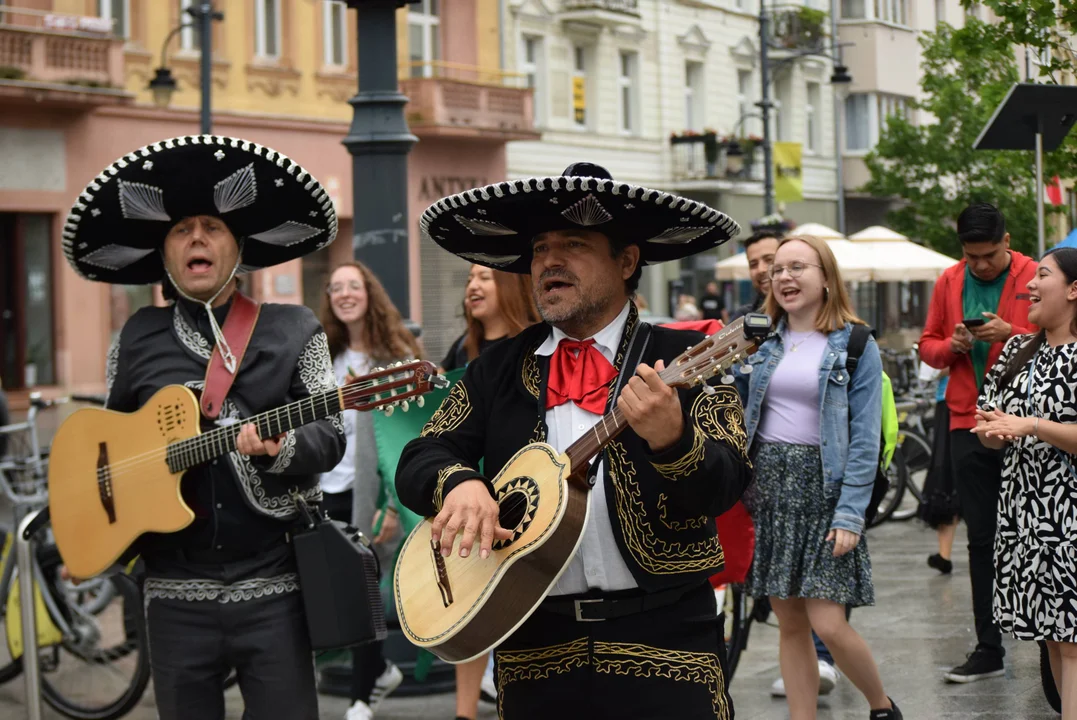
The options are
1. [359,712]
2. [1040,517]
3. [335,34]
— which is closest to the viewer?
[1040,517]

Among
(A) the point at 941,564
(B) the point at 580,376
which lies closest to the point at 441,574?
(B) the point at 580,376

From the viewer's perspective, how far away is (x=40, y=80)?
23891mm

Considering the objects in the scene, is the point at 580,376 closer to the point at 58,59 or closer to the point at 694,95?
the point at 58,59

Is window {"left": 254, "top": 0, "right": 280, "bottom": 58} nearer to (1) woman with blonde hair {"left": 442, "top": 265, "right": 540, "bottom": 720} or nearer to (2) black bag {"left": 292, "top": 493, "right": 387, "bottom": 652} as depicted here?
(1) woman with blonde hair {"left": 442, "top": 265, "right": 540, "bottom": 720}

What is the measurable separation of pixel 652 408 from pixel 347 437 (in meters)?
4.06

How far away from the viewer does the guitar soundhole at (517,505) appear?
3502 millimetres

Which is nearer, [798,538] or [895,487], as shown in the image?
[798,538]

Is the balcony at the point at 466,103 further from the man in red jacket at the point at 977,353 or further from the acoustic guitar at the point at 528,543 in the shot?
the acoustic guitar at the point at 528,543

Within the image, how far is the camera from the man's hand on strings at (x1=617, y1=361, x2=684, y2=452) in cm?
329

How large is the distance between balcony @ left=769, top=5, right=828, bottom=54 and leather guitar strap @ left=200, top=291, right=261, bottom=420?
40165 millimetres

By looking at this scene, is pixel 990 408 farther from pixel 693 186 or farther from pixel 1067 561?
pixel 693 186

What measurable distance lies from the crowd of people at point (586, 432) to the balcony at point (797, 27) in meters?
37.2

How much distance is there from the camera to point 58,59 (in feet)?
79.3

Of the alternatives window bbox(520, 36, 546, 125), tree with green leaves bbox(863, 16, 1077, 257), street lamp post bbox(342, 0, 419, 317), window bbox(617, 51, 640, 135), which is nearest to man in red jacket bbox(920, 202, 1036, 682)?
street lamp post bbox(342, 0, 419, 317)
